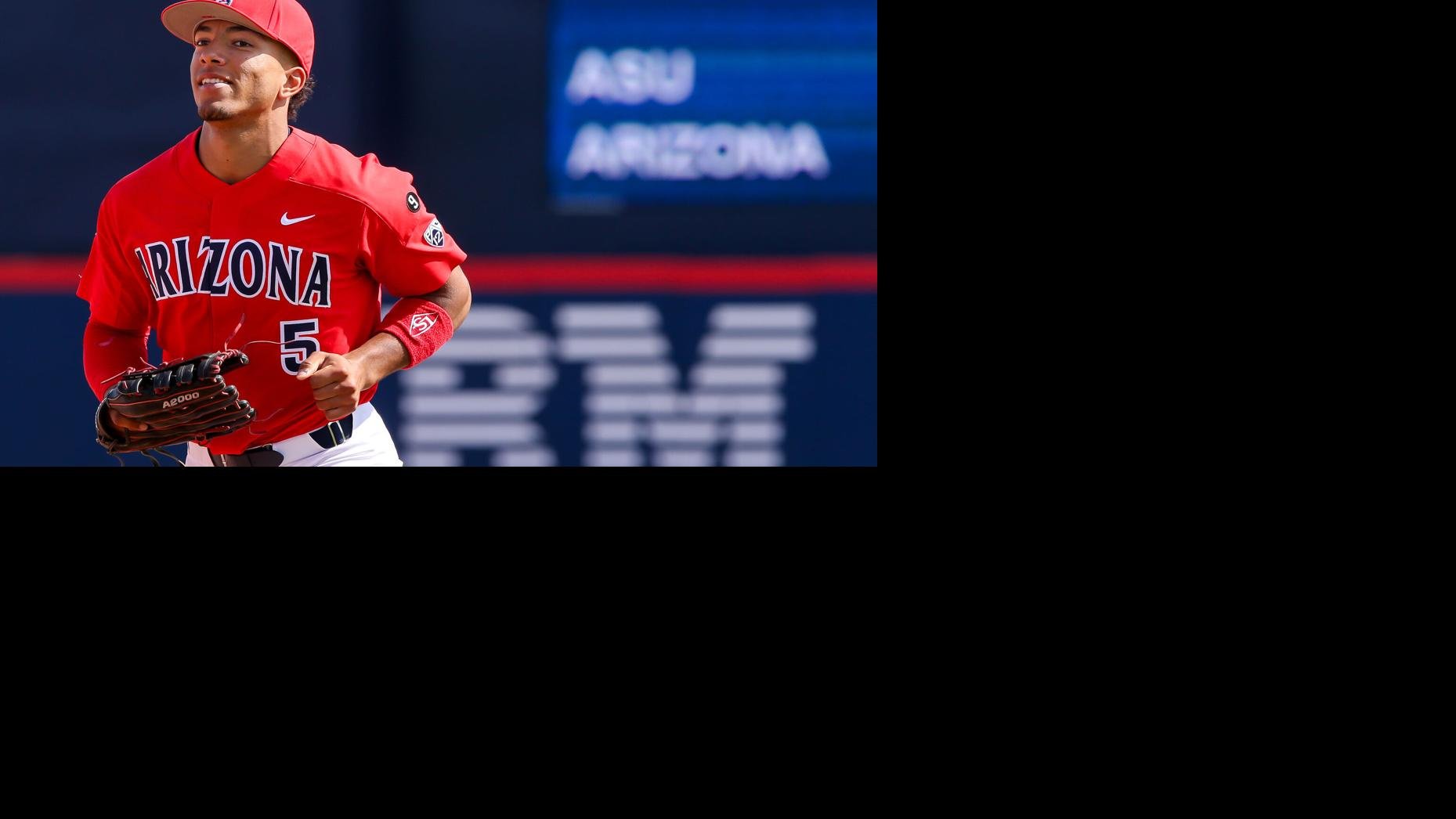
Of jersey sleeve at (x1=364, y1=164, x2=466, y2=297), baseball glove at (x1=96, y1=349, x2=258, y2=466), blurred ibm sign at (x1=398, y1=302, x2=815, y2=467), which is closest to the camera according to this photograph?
baseball glove at (x1=96, y1=349, x2=258, y2=466)

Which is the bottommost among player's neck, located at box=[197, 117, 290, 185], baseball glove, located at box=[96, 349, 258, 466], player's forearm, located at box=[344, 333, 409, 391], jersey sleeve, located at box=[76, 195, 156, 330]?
baseball glove, located at box=[96, 349, 258, 466]

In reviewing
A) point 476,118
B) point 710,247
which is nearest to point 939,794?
point 710,247

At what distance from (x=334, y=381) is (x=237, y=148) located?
557 mm

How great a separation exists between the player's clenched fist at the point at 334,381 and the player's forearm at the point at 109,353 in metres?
0.42

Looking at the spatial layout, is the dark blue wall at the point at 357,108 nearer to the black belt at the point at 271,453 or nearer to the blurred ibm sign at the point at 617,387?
the blurred ibm sign at the point at 617,387

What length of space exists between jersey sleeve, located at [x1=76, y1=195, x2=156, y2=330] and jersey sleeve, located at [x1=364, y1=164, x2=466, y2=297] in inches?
20.3

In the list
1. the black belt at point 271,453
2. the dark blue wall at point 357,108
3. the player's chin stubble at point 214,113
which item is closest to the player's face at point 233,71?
the player's chin stubble at point 214,113

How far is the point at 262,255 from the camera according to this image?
306cm

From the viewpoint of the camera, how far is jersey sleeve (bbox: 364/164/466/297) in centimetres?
311

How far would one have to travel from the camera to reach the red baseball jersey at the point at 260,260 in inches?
120

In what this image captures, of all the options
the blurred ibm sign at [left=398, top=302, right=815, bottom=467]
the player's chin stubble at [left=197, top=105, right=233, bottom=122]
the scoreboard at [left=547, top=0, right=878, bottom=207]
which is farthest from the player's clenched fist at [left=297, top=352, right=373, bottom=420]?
the scoreboard at [left=547, top=0, right=878, bottom=207]

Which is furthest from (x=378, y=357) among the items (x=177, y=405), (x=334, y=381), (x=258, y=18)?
(x=258, y=18)

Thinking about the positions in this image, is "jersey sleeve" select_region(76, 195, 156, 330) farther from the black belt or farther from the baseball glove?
the black belt

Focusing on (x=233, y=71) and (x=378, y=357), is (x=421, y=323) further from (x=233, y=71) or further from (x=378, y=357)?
(x=233, y=71)
